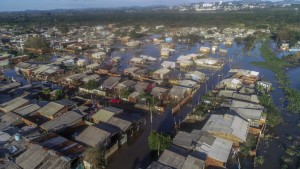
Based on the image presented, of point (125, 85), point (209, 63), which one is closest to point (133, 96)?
point (125, 85)

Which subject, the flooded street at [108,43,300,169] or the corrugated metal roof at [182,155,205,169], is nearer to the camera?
the corrugated metal roof at [182,155,205,169]

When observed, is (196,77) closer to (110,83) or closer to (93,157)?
(110,83)

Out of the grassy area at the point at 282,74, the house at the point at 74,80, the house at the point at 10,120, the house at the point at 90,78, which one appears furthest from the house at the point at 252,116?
the house at the point at 74,80

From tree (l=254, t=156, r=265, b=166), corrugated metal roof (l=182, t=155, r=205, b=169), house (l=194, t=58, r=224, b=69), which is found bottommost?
tree (l=254, t=156, r=265, b=166)

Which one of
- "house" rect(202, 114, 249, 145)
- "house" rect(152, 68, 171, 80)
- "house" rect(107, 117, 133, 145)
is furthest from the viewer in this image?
"house" rect(152, 68, 171, 80)

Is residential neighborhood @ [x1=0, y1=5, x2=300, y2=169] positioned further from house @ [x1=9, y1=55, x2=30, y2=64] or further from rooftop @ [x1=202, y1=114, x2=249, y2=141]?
house @ [x1=9, y1=55, x2=30, y2=64]

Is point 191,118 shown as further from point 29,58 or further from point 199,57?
point 29,58

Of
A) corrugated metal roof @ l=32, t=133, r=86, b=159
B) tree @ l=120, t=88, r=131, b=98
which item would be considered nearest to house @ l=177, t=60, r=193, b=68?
tree @ l=120, t=88, r=131, b=98
